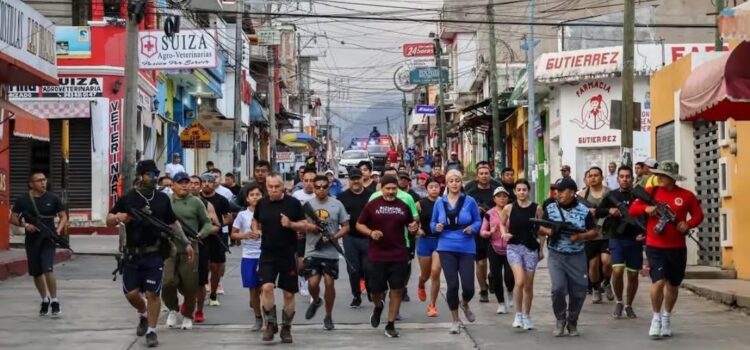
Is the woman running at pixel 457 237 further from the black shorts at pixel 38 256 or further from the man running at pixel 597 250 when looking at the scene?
the black shorts at pixel 38 256

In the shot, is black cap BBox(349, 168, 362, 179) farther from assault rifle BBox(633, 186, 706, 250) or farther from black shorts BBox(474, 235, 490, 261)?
assault rifle BBox(633, 186, 706, 250)

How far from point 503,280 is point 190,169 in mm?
33452

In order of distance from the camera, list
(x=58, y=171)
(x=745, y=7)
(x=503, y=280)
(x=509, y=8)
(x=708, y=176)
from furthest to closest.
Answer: (x=509, y=8)
(x=58, y=171)
(x=708, y=176)
(x=503, y=280)
(x=745, y=7)

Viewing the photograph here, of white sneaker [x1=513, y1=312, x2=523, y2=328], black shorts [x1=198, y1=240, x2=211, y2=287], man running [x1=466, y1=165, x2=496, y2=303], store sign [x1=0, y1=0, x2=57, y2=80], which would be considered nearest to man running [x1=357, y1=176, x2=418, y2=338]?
white sneaker [x1=513, y1=312, x2=523, y2=328]

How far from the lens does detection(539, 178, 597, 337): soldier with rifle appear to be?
43.8 feet

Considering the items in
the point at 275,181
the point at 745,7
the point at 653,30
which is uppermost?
the point at 653,30

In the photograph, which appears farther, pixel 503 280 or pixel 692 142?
pixel 692 142

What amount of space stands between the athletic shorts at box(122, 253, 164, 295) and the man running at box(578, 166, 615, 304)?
581cm

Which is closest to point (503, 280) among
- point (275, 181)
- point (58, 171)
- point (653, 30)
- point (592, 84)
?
point (275, 181)

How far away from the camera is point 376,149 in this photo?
234ft

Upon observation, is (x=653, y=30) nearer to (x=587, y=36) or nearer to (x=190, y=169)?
(x=587, y=36)

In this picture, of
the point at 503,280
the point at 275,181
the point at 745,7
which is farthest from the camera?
the point at 503,280

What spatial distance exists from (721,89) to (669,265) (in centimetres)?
220

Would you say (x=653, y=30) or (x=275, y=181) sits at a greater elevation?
(x=653, y=30)
